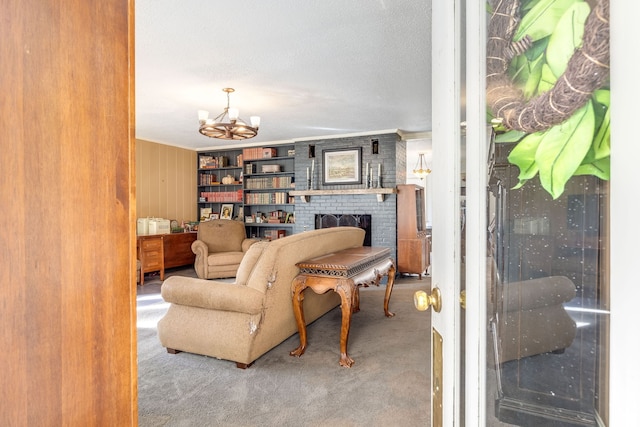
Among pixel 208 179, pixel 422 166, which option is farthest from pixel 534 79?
pixel 422 166

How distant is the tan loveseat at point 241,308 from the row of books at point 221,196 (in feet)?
14.9

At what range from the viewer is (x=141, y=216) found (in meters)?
5.88

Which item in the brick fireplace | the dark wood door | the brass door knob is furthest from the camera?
the brick fireplace

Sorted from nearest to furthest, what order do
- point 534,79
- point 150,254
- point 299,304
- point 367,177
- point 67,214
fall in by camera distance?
point 534,79
point 67,214
point 299,304
point 150,254
point 367,177

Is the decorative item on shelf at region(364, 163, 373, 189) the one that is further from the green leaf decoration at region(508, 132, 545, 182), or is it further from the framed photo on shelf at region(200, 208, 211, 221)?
the green leaf decoration at region(508, 132, 545, 182)

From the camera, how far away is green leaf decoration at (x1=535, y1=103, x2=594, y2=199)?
393 mm

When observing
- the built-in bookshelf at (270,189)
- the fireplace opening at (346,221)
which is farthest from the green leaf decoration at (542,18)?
the built-in bookshelf at (270,189)

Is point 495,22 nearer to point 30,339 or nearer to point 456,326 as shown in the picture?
point 456,326

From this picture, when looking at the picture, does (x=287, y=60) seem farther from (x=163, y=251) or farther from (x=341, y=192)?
(x=163, y=251)

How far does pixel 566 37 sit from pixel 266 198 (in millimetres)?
6260

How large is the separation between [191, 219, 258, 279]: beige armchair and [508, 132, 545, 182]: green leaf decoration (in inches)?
190

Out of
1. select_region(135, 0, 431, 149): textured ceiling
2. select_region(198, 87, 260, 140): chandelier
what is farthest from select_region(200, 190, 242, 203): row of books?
select_region(198, 87, 260, 140): chandelier

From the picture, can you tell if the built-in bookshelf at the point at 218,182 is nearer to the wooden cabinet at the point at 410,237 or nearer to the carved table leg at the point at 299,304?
the wooden cabinet at the point at 410,237

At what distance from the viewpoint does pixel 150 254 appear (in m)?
4.93
